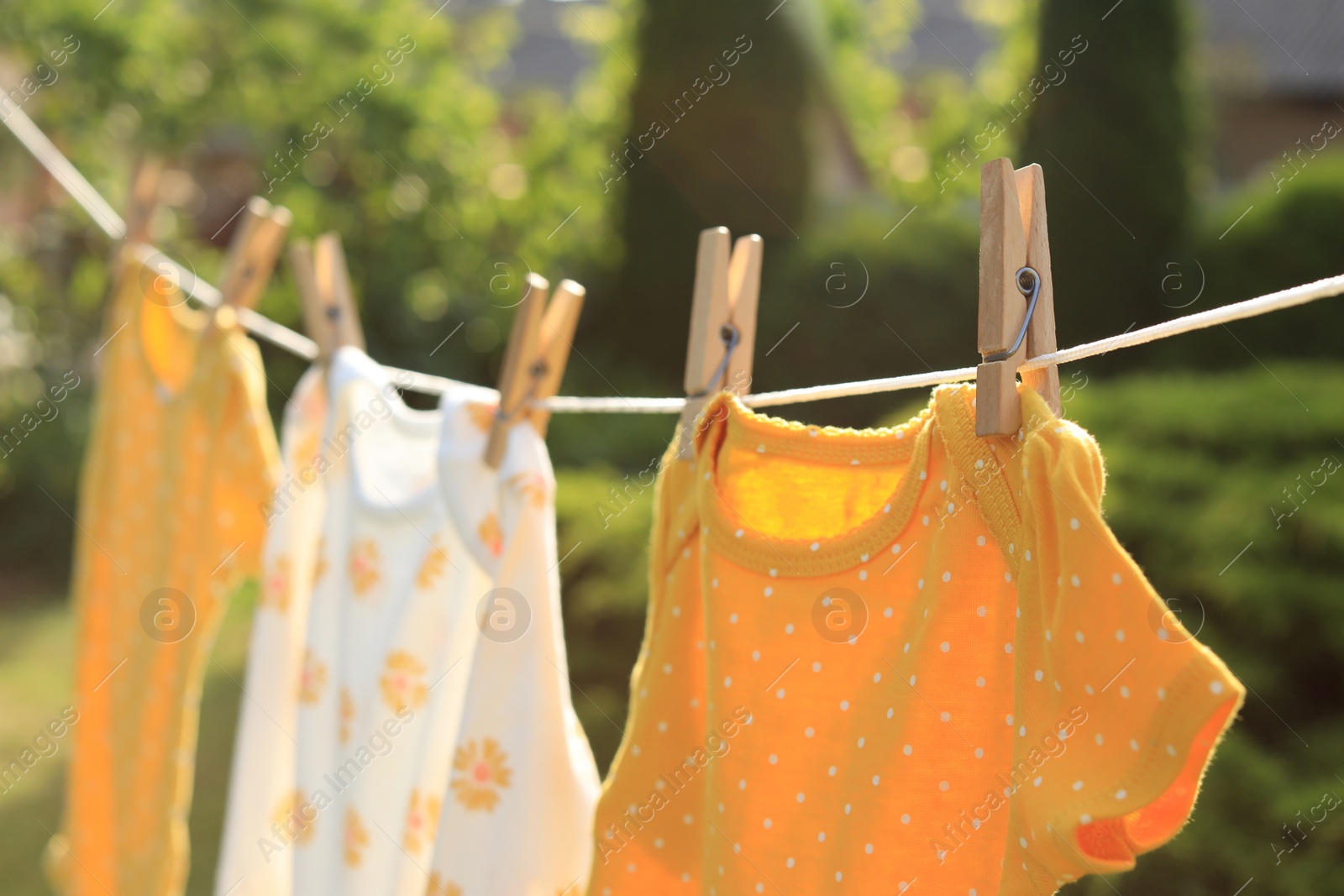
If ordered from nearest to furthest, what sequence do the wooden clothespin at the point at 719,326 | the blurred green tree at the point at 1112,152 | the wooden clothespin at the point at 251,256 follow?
the wooden clothespin at the point at 719,326 → the wooden clothespin at the point at 251,256 → the blurred green tree at the point at 1112,152

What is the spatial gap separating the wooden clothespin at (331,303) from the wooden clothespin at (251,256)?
0.15 meters

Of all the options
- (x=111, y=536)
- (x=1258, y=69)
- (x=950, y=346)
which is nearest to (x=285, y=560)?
(x=111, y=536)

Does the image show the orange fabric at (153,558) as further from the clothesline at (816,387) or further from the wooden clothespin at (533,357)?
the wooden clothespin at (533,357)

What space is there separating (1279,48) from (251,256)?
11630 millimetres

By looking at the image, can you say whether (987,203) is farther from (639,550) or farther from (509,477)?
(639,550)

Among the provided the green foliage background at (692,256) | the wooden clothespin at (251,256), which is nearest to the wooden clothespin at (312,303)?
the wooden clothespin at (251,256)

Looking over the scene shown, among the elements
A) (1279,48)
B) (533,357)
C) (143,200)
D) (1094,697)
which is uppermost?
(1279,48)

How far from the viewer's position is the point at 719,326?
950 millimetres

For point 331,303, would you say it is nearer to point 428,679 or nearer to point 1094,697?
point 428,679

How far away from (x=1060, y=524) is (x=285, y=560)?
1.02 m

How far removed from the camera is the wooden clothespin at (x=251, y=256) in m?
1.49

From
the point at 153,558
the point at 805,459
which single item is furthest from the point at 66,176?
the point at 805,459

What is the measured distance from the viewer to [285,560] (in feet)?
4.46

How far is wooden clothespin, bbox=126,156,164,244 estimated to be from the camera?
1.72 meters
